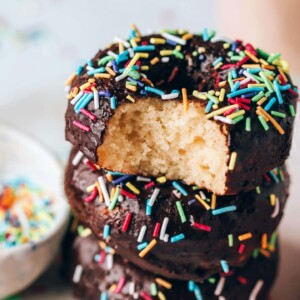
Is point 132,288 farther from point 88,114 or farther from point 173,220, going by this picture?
point 88,114

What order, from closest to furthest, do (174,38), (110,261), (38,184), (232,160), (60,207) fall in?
(232,160), (174,38), (110,261), (60,207), (38,184)

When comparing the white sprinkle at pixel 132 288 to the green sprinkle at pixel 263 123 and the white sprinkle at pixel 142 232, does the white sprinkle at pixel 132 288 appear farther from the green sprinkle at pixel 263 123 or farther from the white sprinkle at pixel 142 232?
the green sprinkle at pixel 263 123

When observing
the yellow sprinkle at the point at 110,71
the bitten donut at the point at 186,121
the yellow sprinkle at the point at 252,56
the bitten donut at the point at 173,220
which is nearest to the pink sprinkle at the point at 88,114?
the bitten donut at the point at 186,121

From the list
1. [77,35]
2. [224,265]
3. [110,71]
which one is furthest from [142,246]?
[77,35]

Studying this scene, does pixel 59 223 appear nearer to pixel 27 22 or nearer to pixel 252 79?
pixel 252 79

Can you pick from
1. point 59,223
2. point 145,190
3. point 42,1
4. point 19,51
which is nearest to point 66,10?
point 42,1
